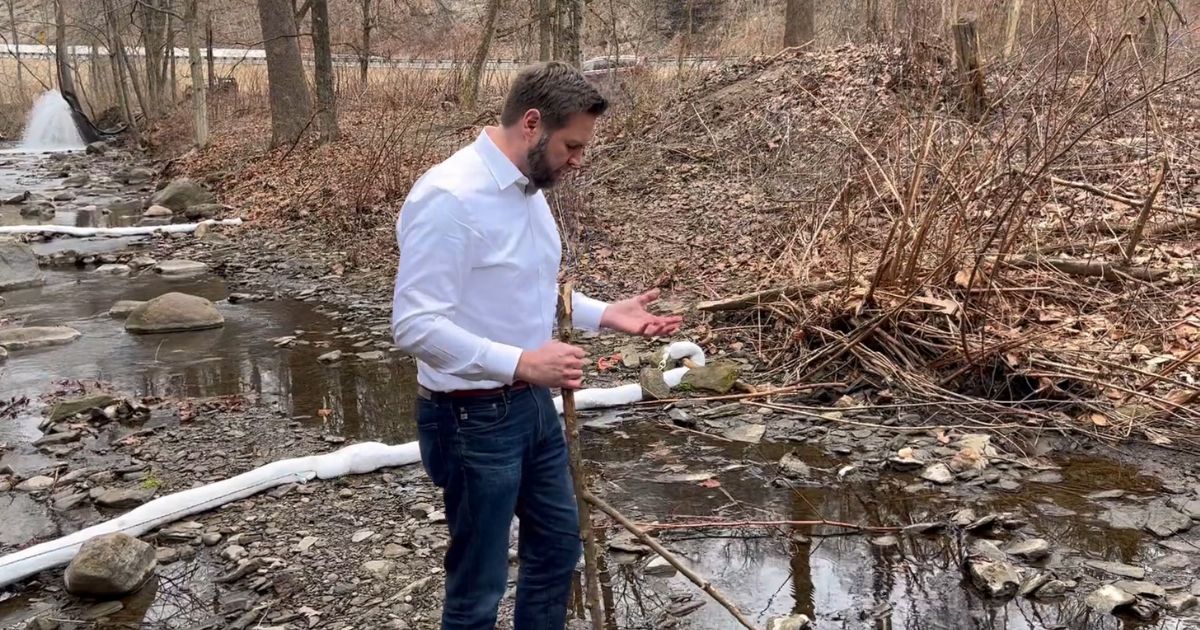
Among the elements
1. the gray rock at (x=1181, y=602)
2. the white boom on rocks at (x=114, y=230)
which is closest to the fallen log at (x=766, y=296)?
the gray rock at (x=1181, y=602)

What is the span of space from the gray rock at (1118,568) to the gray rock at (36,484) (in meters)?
5.32

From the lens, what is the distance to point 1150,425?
534 cm

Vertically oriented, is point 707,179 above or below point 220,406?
above

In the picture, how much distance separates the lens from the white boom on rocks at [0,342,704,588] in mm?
4211

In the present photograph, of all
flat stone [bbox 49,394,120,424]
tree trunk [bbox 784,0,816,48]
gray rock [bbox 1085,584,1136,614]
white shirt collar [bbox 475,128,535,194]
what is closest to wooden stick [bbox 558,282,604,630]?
white shirt collar [bbox 475,128,535,194]

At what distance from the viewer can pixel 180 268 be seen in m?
11.3

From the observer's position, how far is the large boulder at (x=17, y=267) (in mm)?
10709

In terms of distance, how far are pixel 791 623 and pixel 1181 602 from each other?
1.54 m

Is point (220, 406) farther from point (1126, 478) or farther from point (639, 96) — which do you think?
point (639, 96)

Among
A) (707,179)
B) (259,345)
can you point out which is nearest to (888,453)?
(259,345)

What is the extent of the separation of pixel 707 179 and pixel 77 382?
24.4ft

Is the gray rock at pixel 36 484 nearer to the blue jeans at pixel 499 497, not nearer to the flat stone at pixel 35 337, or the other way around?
the flat stone at pixel 35 337

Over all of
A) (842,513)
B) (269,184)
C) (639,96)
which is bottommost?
(842,513)

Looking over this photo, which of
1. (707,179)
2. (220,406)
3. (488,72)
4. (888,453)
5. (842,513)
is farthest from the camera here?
(488,72)
